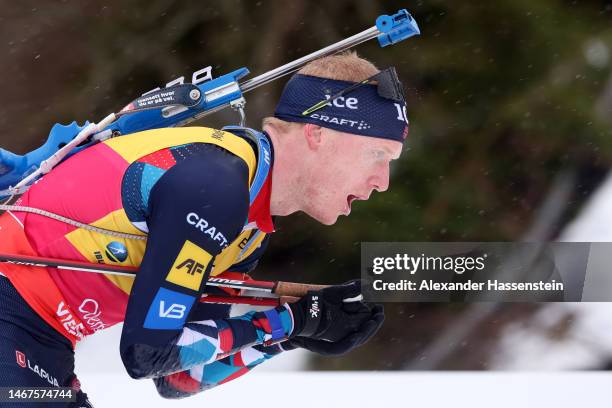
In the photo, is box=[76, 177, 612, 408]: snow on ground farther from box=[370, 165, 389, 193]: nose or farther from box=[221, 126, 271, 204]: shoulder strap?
box=[221, 126, 271, 204]: shoulder strap

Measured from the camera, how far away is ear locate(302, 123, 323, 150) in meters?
1.67

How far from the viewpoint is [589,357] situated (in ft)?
11.7

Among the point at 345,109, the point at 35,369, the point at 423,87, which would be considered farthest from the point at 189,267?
the point at 423,87

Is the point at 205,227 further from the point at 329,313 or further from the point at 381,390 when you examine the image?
the point at 381,390

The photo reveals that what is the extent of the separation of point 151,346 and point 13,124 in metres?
2.66

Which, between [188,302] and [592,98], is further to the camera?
[592,98]

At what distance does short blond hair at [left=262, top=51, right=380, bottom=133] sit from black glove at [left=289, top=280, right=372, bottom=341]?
370 millimetres

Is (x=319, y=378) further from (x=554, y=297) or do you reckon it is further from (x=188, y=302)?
(x=188, y=302)

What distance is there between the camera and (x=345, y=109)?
1.68m

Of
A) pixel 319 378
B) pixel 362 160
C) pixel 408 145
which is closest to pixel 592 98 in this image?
pixel 408 145

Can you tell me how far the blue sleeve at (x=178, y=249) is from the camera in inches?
54.6

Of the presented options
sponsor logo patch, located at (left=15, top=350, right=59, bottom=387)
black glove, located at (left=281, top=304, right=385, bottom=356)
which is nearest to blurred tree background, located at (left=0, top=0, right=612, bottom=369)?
black glove, located at (left=281, top=304, right=385, bottom=356)

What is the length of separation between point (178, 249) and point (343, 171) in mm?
426

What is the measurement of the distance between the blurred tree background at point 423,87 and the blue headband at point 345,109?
1988 millimetres
